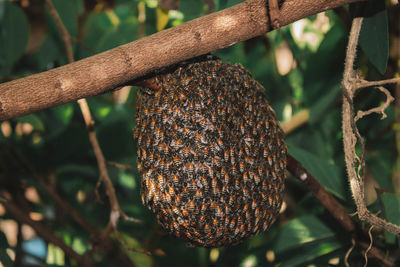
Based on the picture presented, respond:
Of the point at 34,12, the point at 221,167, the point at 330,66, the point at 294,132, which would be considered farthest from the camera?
the point at 34,12

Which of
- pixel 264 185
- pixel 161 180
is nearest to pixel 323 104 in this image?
A: pixel 264 185

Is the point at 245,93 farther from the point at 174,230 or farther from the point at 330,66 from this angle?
the point at 330,66

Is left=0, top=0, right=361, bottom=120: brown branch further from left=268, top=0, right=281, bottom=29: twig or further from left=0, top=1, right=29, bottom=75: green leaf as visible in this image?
left=0, top=1, right=29, bottom=75: green leaf

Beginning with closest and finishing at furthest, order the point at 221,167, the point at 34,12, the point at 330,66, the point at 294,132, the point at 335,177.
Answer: the point at 221,167 < the point at 335,177 < the point at 330,66 < the point at 294,132 < the point at 34,12

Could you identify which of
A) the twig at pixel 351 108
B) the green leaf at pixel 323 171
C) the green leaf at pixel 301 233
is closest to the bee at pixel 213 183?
the twig at pixel 351 108

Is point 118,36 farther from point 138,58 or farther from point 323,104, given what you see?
point 138,58

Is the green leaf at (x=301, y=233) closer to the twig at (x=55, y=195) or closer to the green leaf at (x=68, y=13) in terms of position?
the twig at (x=55, y=195)

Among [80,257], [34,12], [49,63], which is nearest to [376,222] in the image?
[80,257]
